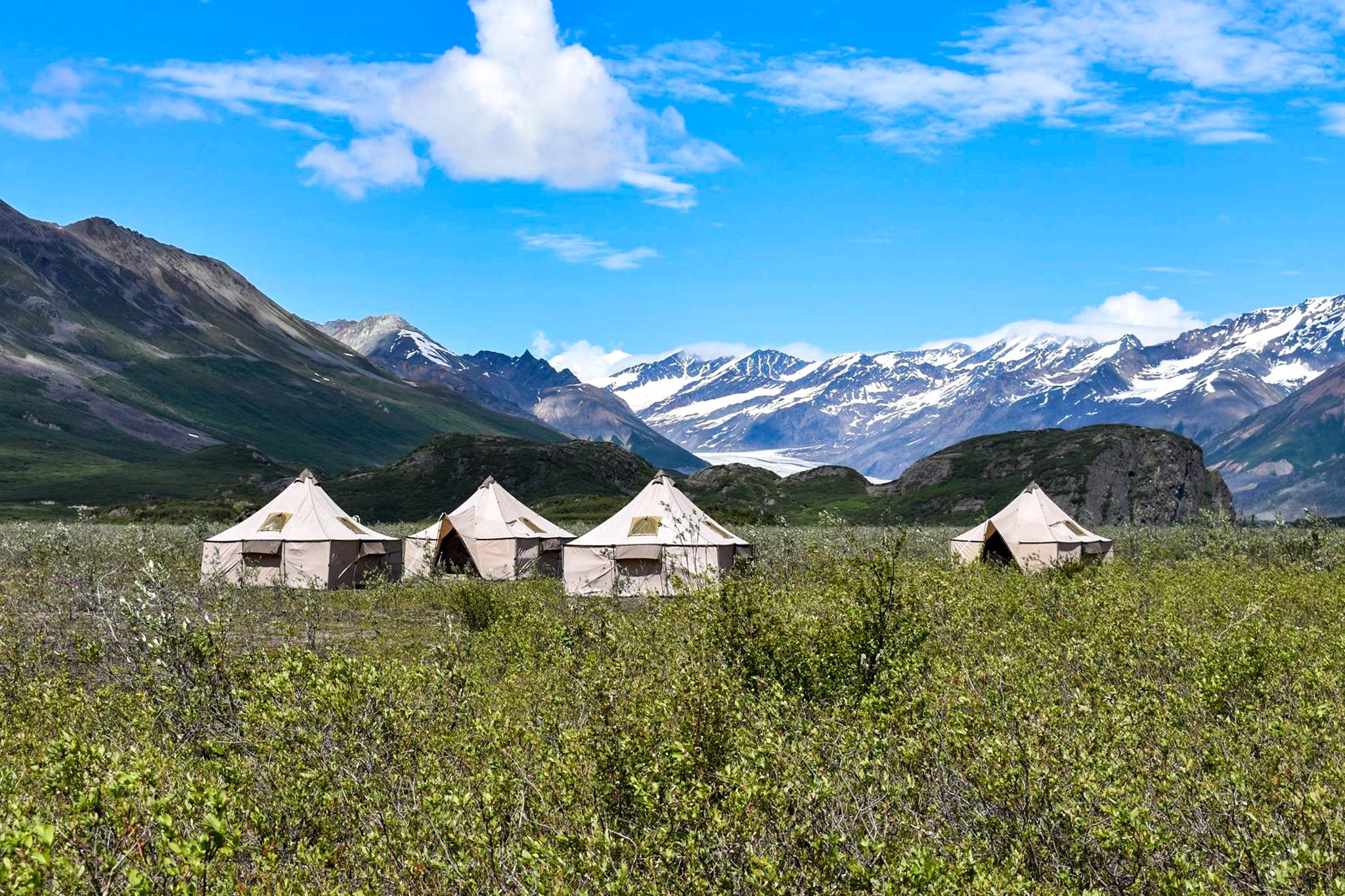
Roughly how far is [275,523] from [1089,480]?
14350cm

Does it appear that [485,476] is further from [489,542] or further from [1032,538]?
[1032,538]

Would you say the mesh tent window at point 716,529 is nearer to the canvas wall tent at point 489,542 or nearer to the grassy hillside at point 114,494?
the canvas wall tent at point 489,542

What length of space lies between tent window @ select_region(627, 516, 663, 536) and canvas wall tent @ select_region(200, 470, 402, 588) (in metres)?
15.4

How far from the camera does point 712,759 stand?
1397cm

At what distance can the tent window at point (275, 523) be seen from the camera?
2170 inches

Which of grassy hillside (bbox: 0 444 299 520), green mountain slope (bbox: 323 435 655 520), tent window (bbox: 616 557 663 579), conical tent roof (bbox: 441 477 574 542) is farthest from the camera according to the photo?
green mountain slope (bbox: 323 435 655 520)

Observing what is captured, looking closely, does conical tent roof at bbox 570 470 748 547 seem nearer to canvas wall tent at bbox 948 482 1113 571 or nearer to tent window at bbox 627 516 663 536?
tent window at bbox 627 516 663 536

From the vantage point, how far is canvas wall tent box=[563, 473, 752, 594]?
163 feet

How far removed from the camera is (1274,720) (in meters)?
13.0

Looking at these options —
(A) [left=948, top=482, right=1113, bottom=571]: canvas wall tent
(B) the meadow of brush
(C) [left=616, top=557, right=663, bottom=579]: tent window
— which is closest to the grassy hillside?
(C) [left=616, top=557, right=663, bottom=579]: tent window

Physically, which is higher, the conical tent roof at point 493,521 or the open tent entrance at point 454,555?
the conical tent roof at point 493,521

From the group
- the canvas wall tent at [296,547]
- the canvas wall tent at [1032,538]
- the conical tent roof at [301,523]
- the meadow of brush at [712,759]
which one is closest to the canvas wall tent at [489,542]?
the conical tent roof at [301,523]

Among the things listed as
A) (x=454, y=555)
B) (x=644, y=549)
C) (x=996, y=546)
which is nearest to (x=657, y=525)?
(x=644, y=549)

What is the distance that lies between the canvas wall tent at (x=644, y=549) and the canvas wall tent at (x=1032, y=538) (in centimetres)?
1629
